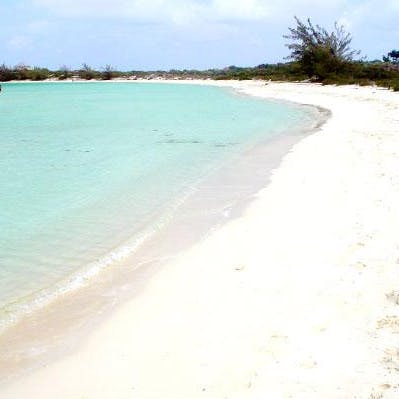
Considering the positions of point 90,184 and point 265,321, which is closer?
point 265,321

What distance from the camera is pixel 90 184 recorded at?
43.3 ft

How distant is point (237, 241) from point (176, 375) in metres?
3.72

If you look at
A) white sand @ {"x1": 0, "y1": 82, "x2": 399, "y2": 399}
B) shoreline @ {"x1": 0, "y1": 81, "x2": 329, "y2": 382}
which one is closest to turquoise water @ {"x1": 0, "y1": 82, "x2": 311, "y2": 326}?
shoreline @ {"x1": 0, "y1": 81, "x2": 329, "y2": 382}

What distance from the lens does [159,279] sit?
6.82 metres

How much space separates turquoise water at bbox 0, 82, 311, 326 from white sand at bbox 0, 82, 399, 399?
1.50m

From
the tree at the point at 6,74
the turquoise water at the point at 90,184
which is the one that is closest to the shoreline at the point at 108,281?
the turquoise water at the point at 90,184

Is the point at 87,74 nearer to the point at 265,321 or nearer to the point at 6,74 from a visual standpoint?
the point at 6,74

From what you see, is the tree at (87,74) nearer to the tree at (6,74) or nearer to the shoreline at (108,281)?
the tree at (6,74)

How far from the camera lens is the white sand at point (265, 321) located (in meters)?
4.22

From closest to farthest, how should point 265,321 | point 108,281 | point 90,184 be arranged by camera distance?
point 265,321 → point 108,281 → point 90,184

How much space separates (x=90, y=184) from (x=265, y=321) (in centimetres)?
878

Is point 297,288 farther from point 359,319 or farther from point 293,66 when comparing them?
point 293,66

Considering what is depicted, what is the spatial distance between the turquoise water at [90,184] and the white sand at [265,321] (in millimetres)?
1495

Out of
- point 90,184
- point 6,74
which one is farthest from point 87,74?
point 90,184
